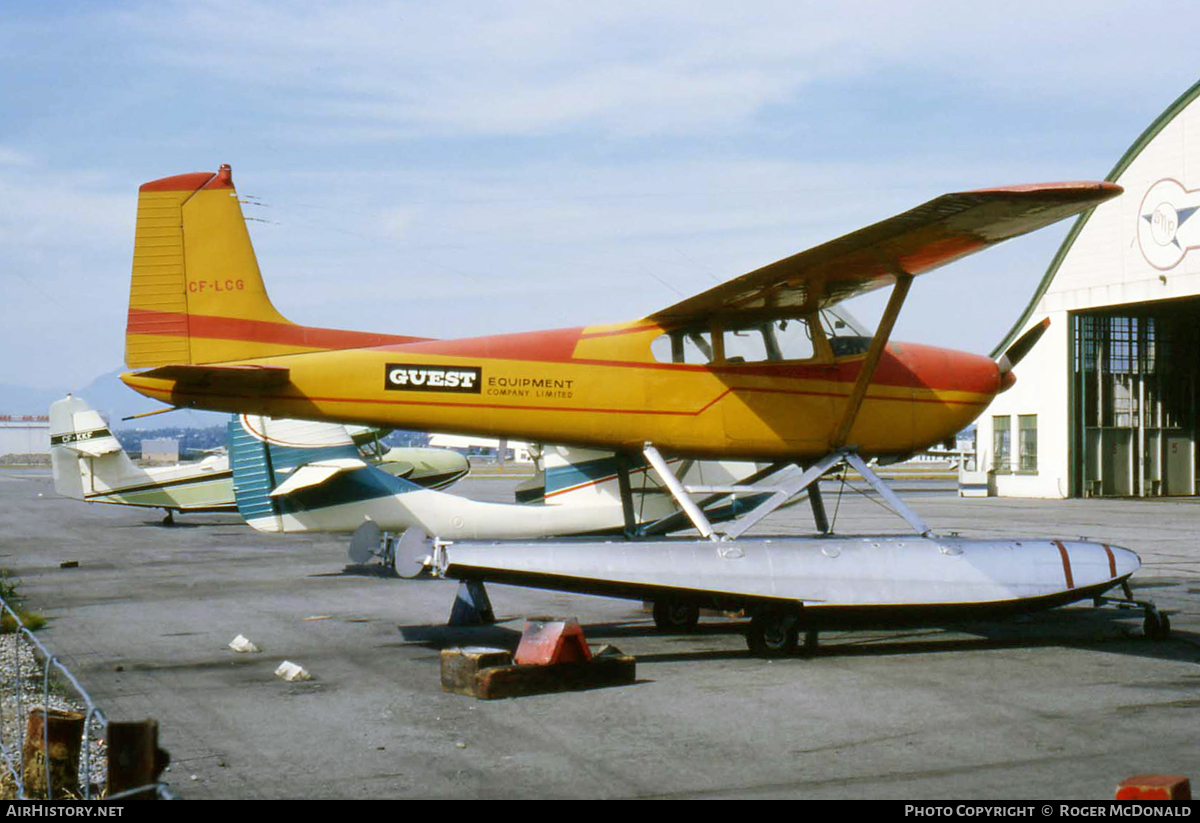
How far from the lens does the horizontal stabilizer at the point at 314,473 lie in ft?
54.6

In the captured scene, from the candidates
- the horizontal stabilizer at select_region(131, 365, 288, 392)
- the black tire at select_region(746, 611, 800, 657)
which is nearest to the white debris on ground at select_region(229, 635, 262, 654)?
the horizontal stabilizer at select_region(131, 365, 288, 392)

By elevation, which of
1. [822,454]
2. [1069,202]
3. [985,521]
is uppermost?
[1069,202]

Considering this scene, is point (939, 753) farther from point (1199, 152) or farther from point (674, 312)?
point (1199, 152)

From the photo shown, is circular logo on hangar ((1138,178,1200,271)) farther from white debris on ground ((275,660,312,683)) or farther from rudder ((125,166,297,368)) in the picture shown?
white debris on ground ((275,660,312,683))

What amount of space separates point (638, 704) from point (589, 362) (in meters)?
3.80

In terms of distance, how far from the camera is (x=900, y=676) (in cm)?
908

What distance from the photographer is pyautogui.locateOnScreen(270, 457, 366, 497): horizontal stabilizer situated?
16.7 meters

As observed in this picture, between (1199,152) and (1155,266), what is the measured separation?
3724mm

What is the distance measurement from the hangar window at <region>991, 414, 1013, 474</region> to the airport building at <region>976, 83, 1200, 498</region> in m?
0.04

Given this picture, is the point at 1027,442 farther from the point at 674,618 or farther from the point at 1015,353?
the point at 674,618

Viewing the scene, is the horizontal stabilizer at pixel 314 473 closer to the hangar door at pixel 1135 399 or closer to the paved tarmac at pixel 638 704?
the paved tarmac at pixel 638 704

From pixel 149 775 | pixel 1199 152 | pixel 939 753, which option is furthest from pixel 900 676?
pixel 1199 152

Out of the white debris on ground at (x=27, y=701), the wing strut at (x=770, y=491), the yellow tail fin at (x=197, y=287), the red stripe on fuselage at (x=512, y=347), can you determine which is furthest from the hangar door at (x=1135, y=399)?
the white debris on ground at (x=27, y=701)

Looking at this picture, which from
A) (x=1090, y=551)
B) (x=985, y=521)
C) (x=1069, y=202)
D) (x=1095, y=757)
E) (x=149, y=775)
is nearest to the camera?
(x=149, y=775)
